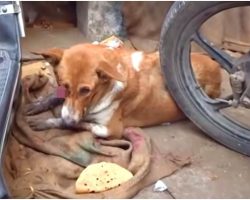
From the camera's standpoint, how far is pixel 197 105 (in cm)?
258

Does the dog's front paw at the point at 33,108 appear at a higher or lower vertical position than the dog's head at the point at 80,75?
lower

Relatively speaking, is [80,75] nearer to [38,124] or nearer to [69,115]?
[69,115]

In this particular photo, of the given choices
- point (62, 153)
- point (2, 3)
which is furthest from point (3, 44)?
point (62, 153)

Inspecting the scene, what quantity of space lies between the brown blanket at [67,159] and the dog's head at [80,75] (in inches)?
5.0

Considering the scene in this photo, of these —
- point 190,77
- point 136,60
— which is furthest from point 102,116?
point 190,77

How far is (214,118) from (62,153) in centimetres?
68

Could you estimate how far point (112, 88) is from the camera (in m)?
2.51

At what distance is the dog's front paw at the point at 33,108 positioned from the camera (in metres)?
2.61

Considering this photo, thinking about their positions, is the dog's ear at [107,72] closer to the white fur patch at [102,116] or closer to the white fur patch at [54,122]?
the white fur patch at [102,116]

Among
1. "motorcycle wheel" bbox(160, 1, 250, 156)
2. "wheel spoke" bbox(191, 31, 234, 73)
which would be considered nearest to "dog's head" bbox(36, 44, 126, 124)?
"motorcycle wheel" bbox(160, 1, 250, 156)

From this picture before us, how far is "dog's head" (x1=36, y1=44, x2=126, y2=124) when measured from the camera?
2.35m

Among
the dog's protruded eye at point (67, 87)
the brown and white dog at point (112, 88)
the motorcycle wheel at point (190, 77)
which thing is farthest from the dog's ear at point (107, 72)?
the motorcycle wheel at point (190, 77)

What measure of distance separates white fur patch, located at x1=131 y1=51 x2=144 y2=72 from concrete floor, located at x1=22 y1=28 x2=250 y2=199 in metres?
0.30

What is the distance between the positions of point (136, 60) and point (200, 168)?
22.7 inches
